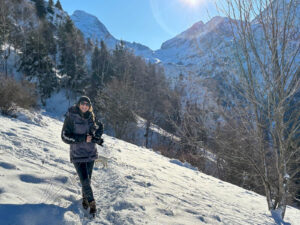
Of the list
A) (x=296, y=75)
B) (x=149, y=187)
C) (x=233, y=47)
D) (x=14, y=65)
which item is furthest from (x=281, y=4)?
(x=14, y=65)

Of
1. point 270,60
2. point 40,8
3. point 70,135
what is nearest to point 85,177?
point 70,135

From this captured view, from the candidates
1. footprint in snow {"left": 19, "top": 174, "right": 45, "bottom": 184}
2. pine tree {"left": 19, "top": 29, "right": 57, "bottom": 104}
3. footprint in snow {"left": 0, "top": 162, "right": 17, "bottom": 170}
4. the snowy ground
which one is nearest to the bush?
the snowy ground

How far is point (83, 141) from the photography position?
8.52ft

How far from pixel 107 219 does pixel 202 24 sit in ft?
12.8

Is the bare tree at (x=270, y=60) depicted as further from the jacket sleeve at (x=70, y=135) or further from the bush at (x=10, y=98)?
the bush at (x=10, y=98)

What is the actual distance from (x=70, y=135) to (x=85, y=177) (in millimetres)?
622

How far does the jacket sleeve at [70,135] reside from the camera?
257 centimetres

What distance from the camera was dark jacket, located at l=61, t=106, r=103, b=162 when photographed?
259 cm

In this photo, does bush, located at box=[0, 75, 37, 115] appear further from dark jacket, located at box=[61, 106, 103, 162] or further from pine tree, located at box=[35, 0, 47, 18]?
pine tree, located at box=[35, 0, 47, 18]

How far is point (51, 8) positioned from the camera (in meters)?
36.6

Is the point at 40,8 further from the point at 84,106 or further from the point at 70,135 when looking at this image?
the point at 70,135

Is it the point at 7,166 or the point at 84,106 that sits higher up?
the point at 84,106

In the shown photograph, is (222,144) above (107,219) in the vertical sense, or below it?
above

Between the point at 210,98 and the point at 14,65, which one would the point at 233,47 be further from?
the point at 14,65
